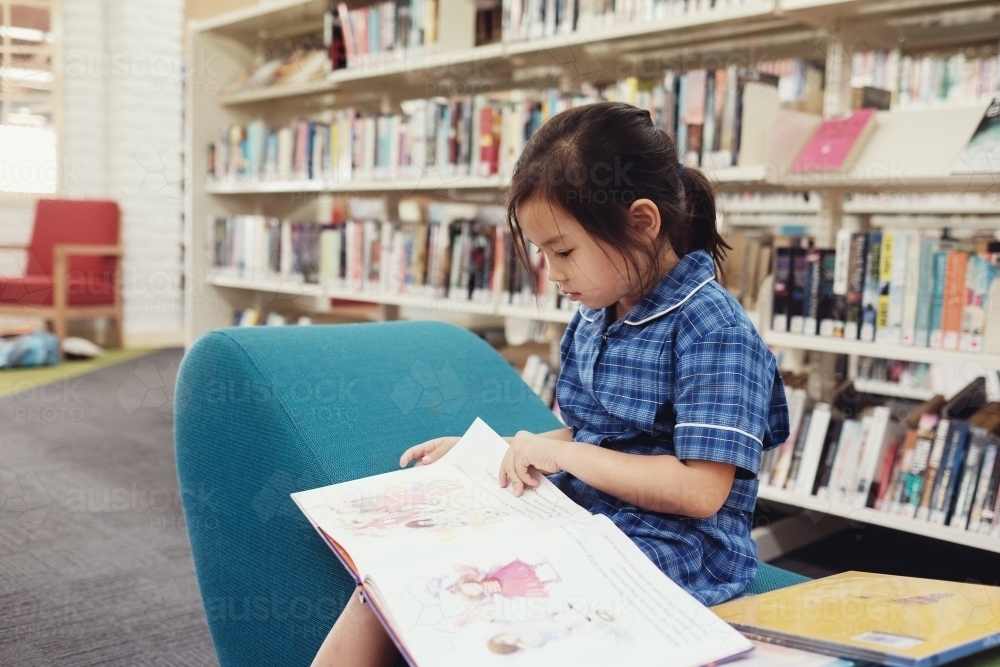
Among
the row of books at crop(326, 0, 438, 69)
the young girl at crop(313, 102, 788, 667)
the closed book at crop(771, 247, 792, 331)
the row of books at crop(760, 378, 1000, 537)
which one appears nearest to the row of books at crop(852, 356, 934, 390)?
the row of books at crop(760, 378, 1000, 537)

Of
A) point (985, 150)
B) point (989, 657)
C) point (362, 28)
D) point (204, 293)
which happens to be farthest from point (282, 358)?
point (204, 293)

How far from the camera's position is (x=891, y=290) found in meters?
2.00

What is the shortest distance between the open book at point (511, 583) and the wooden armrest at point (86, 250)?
4699 mm

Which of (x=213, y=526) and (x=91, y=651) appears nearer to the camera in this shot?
(x=213, y=526)

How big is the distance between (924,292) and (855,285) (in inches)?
6.0

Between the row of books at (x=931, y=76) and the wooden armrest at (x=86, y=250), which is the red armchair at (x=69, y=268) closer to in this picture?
the wooden armrest at (x=86, y=250)

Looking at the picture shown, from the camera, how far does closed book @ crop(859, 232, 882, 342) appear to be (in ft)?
6.64

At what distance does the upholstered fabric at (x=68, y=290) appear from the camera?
5.18m

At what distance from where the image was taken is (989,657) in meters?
0.72

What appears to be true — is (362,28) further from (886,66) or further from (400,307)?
(886,66)

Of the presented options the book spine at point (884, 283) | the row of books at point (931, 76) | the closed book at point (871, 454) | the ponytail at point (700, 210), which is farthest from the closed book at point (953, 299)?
the row of books at point (931, 76)

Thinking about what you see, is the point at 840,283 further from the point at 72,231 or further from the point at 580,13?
the point at 72,231

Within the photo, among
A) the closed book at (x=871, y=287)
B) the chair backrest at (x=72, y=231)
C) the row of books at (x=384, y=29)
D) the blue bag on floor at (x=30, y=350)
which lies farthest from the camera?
the chair backrest at (x=72, y=231)

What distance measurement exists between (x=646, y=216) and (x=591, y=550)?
39 cm
